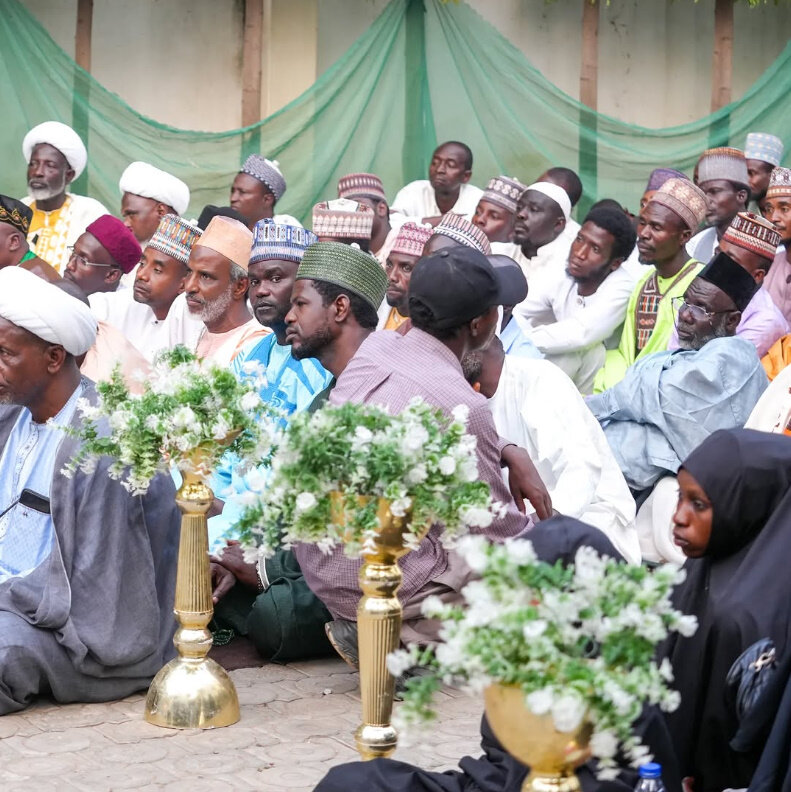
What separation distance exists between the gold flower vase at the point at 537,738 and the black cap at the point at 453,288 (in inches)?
98.8

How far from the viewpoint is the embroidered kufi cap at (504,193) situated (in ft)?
35.3

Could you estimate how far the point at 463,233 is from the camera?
8.02m

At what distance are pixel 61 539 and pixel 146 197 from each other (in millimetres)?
5817

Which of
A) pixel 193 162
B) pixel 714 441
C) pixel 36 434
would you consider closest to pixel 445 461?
pixel 714 441

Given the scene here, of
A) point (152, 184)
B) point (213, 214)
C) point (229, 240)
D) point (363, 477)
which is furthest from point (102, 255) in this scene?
point (363, 477)

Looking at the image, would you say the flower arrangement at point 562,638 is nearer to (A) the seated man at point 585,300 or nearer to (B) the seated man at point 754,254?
(B) the seated man at point 754,254

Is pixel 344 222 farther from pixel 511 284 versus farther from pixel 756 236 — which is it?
pixel 756 236

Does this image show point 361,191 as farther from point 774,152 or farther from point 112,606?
point 112,606

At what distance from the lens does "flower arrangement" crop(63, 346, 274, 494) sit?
486 cm

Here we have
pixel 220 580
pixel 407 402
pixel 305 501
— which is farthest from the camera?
pixel 220 580

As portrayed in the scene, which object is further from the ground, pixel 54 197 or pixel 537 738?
pixel 54 197

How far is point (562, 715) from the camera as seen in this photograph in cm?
274

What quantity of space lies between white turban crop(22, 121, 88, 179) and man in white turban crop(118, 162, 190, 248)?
39 centimetres

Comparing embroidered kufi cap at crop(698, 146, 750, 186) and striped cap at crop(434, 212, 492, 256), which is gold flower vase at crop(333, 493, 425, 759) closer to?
striped cap at crop(434, 212, 492, 256)
